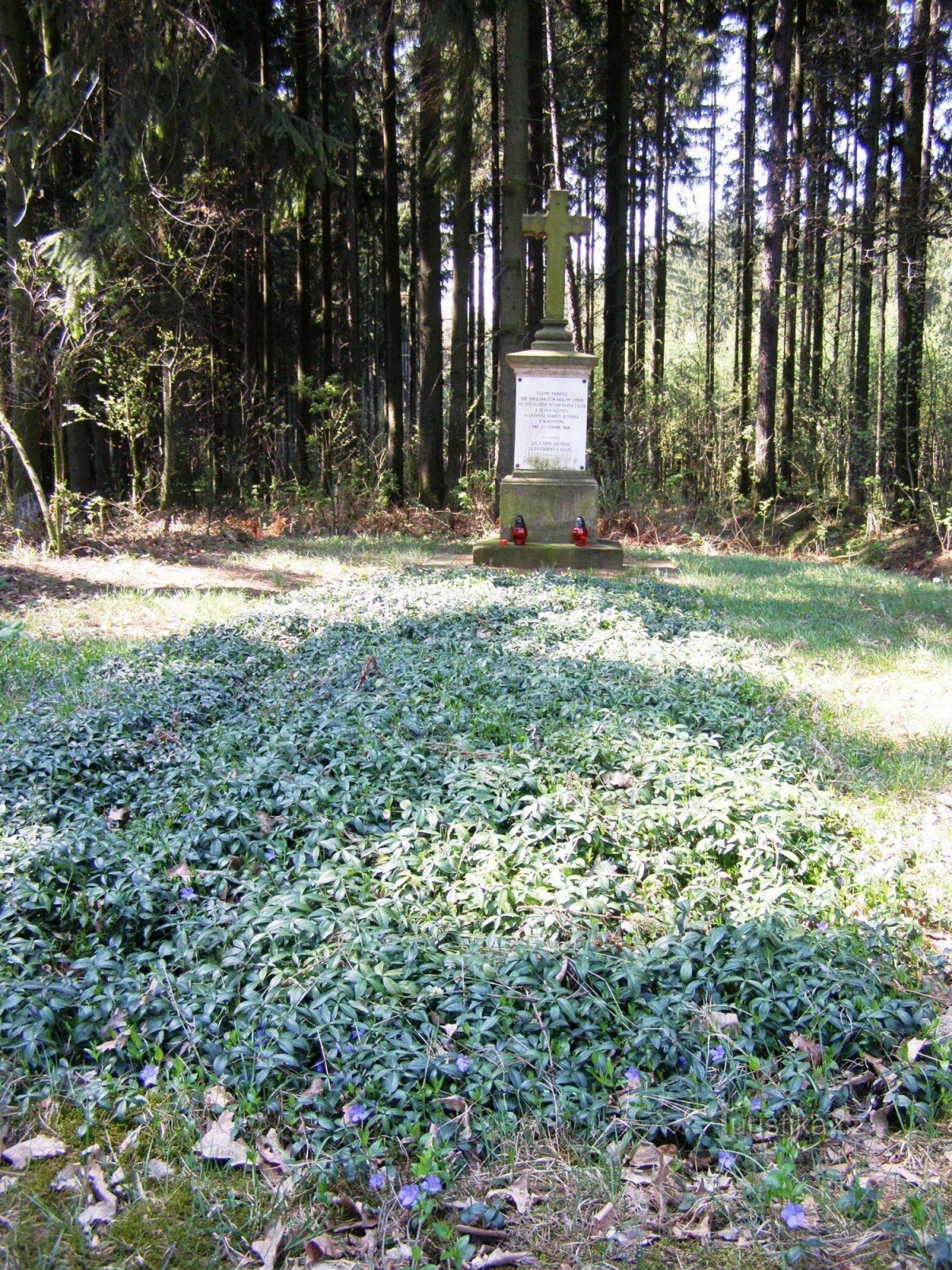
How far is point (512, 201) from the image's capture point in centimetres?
1302

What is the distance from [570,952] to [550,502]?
847 centimetres

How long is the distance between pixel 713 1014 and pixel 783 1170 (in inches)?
22.1

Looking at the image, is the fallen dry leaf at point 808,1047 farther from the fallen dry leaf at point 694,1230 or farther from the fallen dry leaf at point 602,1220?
the fallen dry leaf at point 602,1220

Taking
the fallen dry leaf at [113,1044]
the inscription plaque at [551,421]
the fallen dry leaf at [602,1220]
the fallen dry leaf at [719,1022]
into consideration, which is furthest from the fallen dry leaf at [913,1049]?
the inscription plaque at [551,421]

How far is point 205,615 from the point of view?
316 inches

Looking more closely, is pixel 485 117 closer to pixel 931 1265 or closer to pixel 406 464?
pixel 406 464

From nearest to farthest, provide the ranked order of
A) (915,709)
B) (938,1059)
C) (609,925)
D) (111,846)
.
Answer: (938,1059) → (609,925) → (111,846) → (915,709)

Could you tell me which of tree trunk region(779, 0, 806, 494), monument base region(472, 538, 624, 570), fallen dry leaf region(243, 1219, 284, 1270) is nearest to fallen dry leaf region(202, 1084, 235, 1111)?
fallen dry leaf region(243, 1219, 284, 1270)

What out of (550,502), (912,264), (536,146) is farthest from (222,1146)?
(536,146)

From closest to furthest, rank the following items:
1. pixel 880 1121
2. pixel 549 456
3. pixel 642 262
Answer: pixel 880 1121 → pixel 549 456 → pixel 642 262

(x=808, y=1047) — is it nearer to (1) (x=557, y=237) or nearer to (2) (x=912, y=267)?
(1) (x=557, y=237)

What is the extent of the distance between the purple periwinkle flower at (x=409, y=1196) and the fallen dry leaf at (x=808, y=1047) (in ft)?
3.43

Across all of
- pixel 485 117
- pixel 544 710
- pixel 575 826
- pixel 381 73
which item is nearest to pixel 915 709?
pixel 544 710

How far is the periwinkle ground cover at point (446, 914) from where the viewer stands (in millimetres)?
2328
